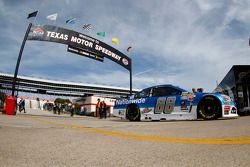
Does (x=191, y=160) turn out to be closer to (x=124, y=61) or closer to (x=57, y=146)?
(x=57, y=146)

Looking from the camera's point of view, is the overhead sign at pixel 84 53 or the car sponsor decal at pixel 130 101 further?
the overhead sign at pixel 84 53

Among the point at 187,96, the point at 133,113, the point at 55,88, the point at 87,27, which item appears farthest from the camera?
the point at 55,88

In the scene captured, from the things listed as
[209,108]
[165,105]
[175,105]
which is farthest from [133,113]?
[209,108]

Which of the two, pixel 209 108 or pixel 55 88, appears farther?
pixel 55 88

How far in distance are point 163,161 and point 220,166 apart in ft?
1.64

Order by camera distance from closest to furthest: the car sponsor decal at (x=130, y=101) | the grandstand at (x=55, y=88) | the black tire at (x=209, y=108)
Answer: the black tire at (x=209, y=108), the car sponsor decal at (x=130, y=101), the grandstand at (x=55, y=88)

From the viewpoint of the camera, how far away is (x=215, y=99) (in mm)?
7125

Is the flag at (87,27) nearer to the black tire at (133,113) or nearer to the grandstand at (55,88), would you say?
the black tire at (133,113)

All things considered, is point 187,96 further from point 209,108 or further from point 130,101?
point 130,101

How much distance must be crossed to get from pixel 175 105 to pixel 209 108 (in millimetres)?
1213

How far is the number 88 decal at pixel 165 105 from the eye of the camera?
26.5 ft

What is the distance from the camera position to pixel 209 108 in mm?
7258

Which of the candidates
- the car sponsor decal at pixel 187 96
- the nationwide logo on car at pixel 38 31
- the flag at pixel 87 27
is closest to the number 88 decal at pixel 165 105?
the car sponsor decal at pixel 187 96

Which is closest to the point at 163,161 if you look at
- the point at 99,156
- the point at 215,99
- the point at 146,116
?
the point at 99,156
